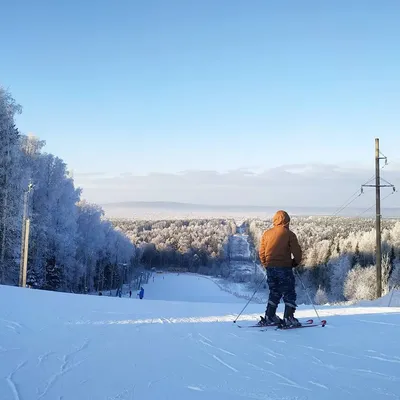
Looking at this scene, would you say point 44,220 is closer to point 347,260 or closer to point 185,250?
point 347,260

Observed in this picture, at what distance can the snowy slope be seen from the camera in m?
3.85

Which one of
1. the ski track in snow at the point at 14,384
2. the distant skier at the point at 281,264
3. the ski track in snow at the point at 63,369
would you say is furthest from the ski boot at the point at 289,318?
the ski track in snow at the point at 14,384

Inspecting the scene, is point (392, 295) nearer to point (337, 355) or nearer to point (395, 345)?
point (395, 345)

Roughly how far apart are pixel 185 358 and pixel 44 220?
31990mm

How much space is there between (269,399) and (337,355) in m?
1.98

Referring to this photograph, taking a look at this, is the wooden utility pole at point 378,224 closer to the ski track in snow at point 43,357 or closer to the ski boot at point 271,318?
the ski boot at point 271,318

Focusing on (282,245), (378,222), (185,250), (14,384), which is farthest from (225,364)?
(185,250)

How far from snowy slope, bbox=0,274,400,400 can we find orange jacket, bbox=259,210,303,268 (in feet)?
3.68

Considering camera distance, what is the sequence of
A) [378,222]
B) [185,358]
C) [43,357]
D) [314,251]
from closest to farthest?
[43,357] → [185,358] → [378,222] → [314,251]

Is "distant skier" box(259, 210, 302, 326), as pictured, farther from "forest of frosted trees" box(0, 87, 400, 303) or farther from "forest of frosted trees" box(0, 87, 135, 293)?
"forest of frosted trees" box(0, 87, 135, 293)

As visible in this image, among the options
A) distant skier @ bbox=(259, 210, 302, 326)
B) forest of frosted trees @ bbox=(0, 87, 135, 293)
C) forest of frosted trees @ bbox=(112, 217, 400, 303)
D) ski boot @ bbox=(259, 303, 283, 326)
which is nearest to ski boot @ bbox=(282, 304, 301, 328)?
distant skier @ bbox=(259, 210, 302, 326)

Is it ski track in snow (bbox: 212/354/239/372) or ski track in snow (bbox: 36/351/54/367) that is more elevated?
ski track in snow (bbox: 36/351/54/367)

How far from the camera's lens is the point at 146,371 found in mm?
4418

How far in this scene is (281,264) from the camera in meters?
7.07
